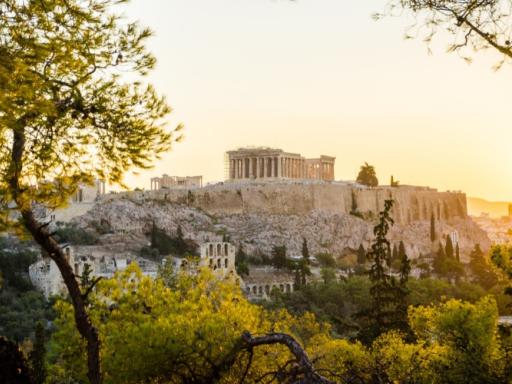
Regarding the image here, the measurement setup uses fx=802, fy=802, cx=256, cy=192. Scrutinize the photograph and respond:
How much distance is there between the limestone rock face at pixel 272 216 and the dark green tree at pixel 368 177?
2516 mm

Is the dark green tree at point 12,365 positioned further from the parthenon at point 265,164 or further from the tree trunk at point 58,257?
the parthenon at point 265,164

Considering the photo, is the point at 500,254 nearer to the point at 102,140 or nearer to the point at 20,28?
the point at 102,140

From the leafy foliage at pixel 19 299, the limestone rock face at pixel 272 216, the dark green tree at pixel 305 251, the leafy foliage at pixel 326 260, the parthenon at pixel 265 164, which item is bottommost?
the leafy foliage at pixel 19 299

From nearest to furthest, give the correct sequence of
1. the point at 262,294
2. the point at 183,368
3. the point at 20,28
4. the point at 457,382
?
the point at 183,368, the point at 20,28, the point at 457,382, the point at 262,294

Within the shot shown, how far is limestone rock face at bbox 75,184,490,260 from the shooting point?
5444cm

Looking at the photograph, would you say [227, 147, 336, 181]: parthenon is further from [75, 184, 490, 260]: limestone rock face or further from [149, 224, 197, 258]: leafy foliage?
[149, 224, 197, 258]: leafy foliage

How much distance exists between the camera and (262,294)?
39.0 m

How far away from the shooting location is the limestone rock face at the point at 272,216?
179 ft

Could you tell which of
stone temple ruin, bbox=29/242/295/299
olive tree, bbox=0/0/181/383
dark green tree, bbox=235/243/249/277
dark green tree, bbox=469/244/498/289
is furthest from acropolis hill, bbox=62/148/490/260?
olive tree, bbox=0/0/181/383

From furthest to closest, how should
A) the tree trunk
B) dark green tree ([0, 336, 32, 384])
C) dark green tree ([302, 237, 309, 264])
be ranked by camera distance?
dark green tree ([302, 237, 309, 264]) < the tree trunk < dark green tree ([0, 336, 32, 384])

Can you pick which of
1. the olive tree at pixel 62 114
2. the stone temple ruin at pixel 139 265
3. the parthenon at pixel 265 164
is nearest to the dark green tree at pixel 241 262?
the stone temple ruin at pixel 139 265

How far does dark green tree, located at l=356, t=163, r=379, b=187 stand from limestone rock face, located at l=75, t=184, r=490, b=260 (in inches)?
99.1

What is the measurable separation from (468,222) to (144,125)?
79.6 meters

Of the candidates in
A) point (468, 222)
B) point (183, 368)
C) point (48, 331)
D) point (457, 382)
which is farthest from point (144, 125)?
point (468, 222)
